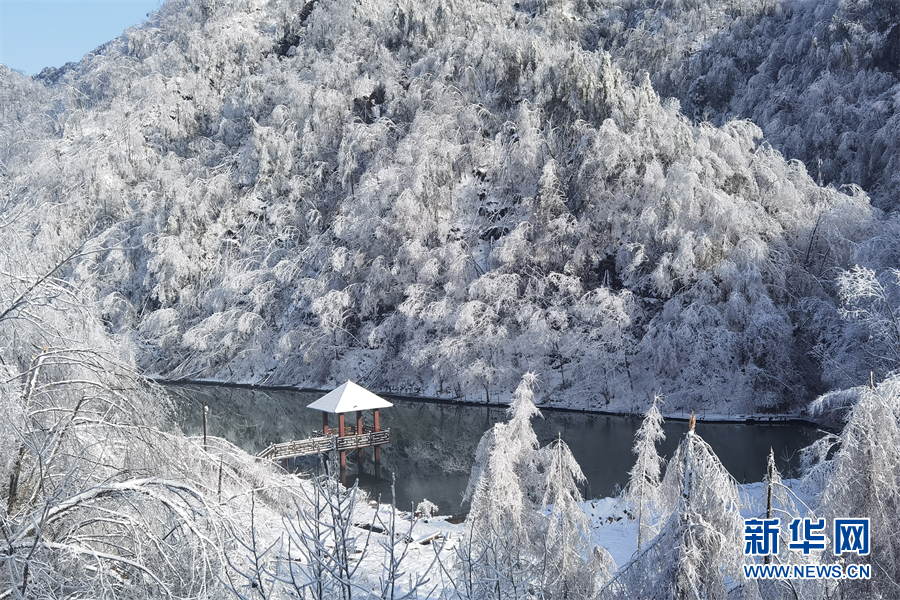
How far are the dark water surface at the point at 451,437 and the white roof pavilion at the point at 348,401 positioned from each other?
1546mm

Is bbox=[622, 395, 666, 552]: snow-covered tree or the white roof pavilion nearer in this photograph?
bbox=[622, 395, 666, 552]: snow-covered tree

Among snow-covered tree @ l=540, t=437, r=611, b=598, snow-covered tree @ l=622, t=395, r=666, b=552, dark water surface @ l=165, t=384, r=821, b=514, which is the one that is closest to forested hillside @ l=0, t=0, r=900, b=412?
dark water surface @ l=165, t=384, r=821, b=514

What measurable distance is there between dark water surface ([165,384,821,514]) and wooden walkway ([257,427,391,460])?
0.74m

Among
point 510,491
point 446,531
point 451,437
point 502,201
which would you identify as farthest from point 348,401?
point 502,201

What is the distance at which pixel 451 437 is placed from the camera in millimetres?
20922

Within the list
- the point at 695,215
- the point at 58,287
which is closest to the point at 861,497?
the point at 58,287

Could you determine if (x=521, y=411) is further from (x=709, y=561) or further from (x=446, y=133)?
(x=446, y=133)

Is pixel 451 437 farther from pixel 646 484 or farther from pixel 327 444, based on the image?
pixel 646 484

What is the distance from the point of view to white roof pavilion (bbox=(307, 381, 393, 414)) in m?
18.0

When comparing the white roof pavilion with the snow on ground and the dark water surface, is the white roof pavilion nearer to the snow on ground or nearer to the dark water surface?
the dark water surface

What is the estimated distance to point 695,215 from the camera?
24.2 m

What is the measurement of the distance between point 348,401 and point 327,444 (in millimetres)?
1447

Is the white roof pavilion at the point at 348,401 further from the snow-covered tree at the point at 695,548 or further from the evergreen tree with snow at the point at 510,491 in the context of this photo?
the snow-covered tree at the point at 695,548

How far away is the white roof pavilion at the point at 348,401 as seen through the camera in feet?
59.0
